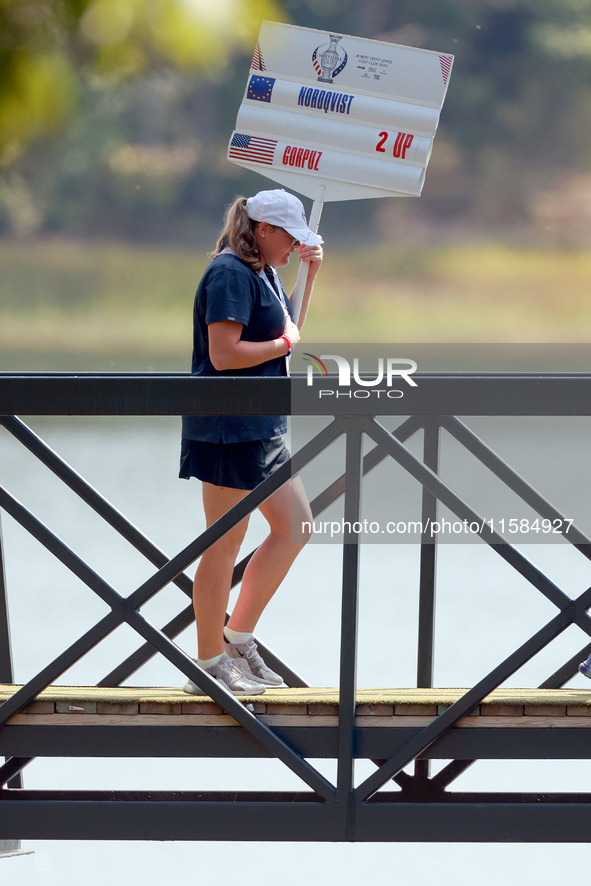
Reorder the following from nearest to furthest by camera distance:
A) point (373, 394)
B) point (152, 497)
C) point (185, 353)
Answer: point (373, 394)
point (152, 497)
point (185, 353)

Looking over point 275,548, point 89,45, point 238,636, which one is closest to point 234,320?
point 275,548

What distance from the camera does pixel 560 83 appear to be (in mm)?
10359

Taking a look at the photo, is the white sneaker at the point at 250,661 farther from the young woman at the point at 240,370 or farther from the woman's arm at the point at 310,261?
the woman's arm at the point at 310,261

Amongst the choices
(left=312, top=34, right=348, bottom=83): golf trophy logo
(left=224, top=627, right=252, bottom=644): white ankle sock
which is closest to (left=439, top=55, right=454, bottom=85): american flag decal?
(left=312, top=34, right=348, bottom=83): golf trophy logo

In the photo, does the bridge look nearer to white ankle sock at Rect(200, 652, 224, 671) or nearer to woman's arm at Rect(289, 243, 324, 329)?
white ankle sock at Rect(200, 652, 224, 671)

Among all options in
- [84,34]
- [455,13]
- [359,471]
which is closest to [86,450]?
[84,34]

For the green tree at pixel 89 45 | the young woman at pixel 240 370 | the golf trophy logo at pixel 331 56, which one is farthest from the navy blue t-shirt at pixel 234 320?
the green tree at pixel 89 45

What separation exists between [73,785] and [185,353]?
824 centimetres

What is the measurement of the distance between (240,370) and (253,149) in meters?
0.48

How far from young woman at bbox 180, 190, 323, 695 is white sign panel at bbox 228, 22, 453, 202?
10.1 inches

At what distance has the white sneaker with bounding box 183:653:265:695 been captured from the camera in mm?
1418

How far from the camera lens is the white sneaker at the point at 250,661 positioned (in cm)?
149

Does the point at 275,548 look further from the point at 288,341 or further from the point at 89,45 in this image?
the point at 89,45

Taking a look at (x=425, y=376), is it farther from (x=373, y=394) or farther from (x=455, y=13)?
(x=455, y=13)
